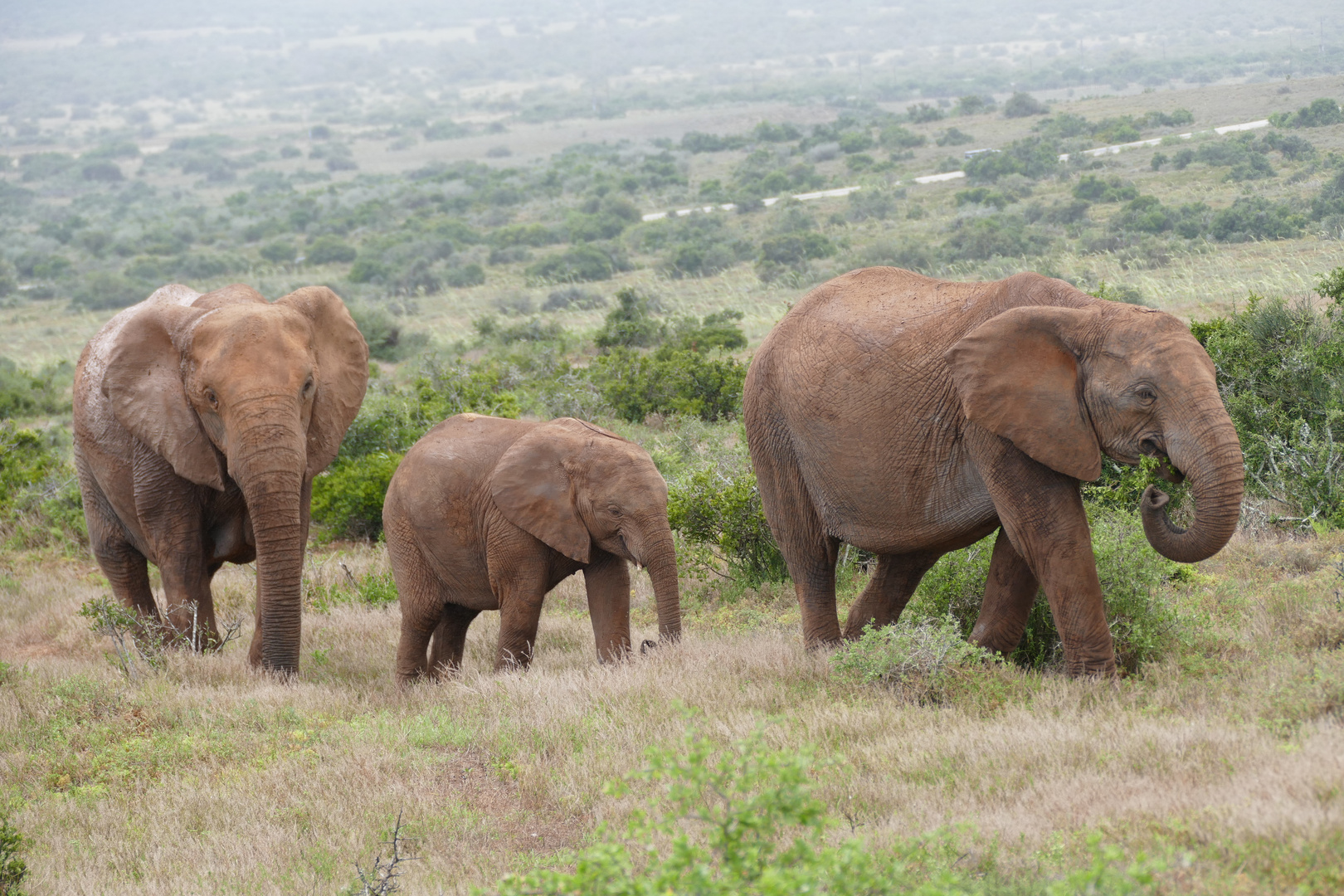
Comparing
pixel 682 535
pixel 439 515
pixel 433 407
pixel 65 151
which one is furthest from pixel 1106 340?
pixel 65 151

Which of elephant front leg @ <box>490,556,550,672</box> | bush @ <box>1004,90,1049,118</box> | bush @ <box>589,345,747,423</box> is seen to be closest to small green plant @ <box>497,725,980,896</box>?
elephant front leg @ <box>490,556,550,672</box>

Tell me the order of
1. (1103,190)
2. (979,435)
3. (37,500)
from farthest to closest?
(1103,190)
(37,500)
(979,435)

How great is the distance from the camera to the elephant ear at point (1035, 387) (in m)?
6.11

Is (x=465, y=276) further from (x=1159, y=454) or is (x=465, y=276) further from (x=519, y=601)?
(x=1159, y=454)

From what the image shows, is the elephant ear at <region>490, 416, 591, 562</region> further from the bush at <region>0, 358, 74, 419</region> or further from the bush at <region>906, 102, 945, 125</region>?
the bush at <region>906, 102, 945, 125</region>

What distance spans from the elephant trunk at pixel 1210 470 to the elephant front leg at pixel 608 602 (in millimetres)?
3683

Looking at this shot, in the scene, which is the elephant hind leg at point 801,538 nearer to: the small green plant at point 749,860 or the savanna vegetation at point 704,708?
the savanna vegetation at point 704,708

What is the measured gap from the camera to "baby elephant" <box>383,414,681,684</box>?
8070 mm

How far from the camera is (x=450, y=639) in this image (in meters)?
9.34

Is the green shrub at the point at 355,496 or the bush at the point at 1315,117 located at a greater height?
the bush at the point at 1315,117

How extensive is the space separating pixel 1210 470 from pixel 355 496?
9.64 m

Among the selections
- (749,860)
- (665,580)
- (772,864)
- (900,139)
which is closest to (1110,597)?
(665,580)

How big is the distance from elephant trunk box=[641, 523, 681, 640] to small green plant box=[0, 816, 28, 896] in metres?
3.65

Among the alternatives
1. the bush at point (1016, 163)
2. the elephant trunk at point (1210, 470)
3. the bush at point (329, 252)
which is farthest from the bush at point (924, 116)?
the elephant trunk at point (1210, 470)
